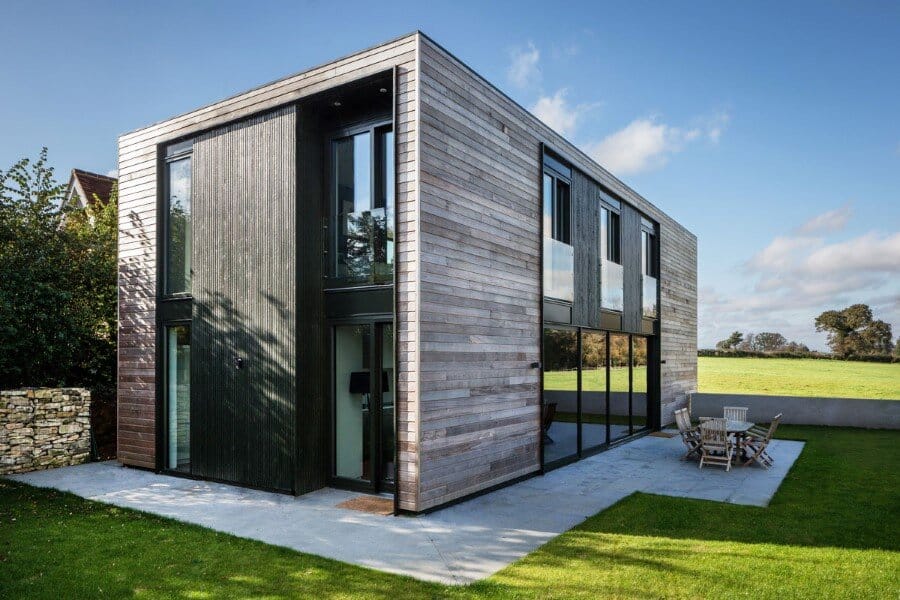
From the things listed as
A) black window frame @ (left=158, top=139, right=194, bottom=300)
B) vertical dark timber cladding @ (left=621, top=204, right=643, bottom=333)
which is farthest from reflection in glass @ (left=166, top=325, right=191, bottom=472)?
vertical dark timber cladding @ (left=621, top=204, right=643, bottom=333)

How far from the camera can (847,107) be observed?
16266 mm

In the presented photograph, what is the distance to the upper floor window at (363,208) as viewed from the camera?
24.1 feet

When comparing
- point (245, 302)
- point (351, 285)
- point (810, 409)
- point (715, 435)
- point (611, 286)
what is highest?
point (611, 286)

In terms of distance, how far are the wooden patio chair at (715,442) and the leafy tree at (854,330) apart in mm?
43158

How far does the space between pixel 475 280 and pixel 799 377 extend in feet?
100.0

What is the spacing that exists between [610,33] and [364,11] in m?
5.27

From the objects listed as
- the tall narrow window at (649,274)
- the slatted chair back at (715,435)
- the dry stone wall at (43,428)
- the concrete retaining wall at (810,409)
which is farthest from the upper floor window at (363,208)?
the concrete retaining wall at (810,409)

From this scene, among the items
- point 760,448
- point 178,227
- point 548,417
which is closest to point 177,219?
point 178,227

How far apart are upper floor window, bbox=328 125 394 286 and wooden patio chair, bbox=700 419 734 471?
603 centimetres

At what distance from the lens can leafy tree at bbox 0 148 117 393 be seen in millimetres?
9836

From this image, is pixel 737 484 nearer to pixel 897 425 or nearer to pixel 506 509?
pixel 506 509

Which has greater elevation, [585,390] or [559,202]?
[559,202]

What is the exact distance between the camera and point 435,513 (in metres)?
6.55

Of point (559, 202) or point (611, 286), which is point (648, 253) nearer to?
point (611, 286)
